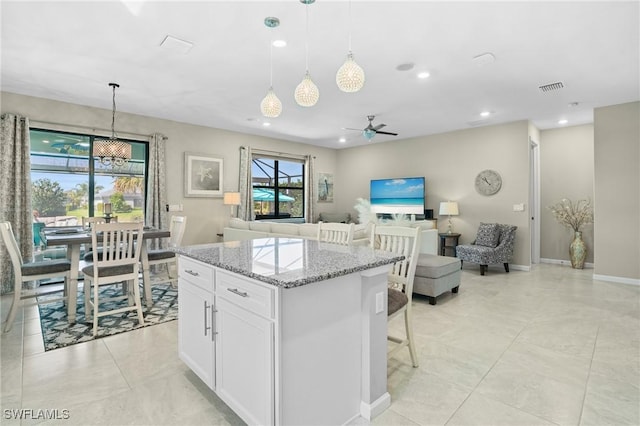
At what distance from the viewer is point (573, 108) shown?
5.20m

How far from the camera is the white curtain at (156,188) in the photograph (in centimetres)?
561

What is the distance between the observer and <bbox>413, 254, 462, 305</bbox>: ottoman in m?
3.88

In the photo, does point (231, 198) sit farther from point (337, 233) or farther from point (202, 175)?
point (337, 233)

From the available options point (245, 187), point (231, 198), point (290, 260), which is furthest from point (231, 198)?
point (290, 260)

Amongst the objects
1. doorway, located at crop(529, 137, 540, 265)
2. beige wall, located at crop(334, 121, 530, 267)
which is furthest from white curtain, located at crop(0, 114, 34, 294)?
doorway, located at crop(529, 137, 540, 265)

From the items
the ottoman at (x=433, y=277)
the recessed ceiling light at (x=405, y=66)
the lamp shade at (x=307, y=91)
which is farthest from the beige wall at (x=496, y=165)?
the lamp shade at (x=307, y=91)

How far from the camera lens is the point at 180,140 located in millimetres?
6047

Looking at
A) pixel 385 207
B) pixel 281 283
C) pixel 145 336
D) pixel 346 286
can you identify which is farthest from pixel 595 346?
pixel 385 207

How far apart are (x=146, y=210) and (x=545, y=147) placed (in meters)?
7.74

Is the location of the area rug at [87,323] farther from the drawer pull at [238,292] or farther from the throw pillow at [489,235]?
the throw pillow at [489,235]

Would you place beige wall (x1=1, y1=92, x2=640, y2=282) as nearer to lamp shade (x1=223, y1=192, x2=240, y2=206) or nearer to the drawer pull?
lamp shade (x1=223, y1=192, x2=240, y2=206)

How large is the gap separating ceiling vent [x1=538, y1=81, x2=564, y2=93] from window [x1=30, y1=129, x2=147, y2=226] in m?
6.07

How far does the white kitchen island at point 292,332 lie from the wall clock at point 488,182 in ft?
16.9

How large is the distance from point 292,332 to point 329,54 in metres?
2.81
